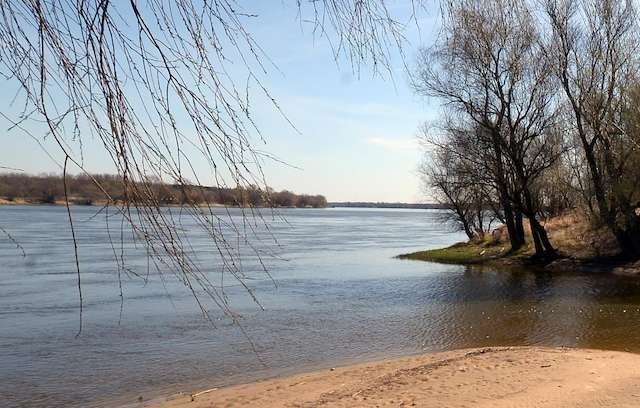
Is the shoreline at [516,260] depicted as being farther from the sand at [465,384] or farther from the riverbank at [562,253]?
the sand at [465,384]

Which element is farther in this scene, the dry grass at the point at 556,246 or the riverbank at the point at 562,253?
the dry grass at the point at 556,246

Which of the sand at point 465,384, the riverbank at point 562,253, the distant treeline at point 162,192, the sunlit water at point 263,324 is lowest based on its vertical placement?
the sunlit water at point 263,324

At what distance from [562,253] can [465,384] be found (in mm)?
23040

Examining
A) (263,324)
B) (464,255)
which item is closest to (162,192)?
(263,324)

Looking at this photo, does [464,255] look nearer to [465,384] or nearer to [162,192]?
[465,384]

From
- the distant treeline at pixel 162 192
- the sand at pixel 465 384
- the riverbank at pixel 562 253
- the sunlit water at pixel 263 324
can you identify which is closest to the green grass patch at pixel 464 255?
the riverbank at pixel 562 253

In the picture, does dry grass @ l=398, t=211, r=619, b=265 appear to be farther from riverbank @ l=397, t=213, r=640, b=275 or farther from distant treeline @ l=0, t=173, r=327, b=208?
distant treeline @ l=0, t=173, r=327, b=208

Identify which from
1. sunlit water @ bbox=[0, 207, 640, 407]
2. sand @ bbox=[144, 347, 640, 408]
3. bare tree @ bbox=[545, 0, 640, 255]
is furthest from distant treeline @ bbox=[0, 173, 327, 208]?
bare tree @ bbox=[545, 0, 640, 255]

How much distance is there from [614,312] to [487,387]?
9950mm

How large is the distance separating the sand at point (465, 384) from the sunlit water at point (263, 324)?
4.00 feet

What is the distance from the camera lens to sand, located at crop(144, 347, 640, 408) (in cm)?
743

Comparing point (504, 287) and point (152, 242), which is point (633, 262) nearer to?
point (504, 287)

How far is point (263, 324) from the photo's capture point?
1483 centimetres

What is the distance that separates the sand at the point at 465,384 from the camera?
7.43m
